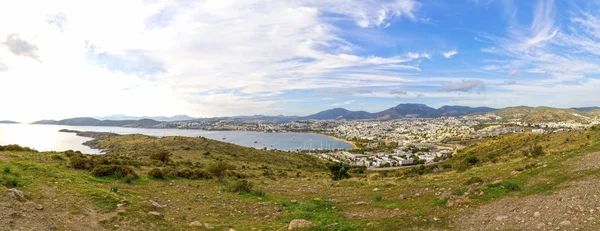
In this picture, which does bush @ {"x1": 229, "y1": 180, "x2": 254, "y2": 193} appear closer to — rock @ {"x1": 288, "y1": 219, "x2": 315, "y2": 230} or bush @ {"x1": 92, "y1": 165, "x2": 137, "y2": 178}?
bush @ {"x1": 92, "y1": 165, "x2": 137, "y2": 178}

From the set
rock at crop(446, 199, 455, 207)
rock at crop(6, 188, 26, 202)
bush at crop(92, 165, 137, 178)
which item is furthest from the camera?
bush at crop(92, 165, 137, 178)

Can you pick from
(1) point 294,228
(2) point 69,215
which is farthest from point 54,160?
(1) point 294,228

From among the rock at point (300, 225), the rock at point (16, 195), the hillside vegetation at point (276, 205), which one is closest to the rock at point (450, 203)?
the hillside vegetation at point (276, 205)

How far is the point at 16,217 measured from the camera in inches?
323

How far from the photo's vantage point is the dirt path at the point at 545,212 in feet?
25.5

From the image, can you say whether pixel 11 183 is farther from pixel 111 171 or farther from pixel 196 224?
pixel 196 224

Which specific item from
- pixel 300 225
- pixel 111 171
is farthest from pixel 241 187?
pixel 300 225

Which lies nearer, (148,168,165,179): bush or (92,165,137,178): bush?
(92,165,137,178): bush

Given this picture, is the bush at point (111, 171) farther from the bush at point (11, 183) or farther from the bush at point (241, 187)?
the bush at point (241, 187)

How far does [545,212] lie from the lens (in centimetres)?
866

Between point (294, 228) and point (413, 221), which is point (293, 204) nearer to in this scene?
point (294, 228)

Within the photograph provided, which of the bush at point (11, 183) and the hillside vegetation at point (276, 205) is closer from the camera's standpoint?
the hillside vegetation at point (276, 205)

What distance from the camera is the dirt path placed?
25.5 feet

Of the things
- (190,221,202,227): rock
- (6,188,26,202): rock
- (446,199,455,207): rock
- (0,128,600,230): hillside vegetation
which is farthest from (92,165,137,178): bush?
(446,199,455,207): rock
